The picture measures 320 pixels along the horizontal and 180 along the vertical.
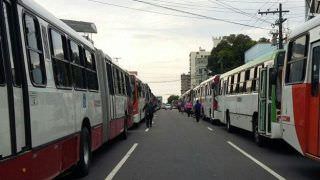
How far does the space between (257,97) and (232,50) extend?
77653 millimetres

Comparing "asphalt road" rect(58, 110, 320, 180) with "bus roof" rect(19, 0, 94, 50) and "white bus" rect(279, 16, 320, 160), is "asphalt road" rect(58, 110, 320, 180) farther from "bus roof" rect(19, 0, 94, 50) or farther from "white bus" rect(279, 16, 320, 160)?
"bus roof" rect(19, 0, 94, 50)

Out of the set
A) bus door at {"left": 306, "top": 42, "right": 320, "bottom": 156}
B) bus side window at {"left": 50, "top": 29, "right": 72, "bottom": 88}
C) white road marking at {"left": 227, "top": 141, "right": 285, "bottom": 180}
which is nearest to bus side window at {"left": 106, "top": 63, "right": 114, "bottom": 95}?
white road marking at {"left": 227, "top": 141, "right": 285, "bottom": 180}

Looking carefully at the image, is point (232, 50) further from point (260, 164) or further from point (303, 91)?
point (303, 91)

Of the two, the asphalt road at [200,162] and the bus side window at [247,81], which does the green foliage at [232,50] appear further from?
the asphalt road at [200,162]

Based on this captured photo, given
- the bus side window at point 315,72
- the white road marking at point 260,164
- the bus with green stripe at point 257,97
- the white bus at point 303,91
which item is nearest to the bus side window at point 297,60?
the white bus at point 303,91

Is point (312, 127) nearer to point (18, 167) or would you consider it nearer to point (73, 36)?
point (73, 36)

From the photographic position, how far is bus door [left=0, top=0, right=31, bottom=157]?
634cm

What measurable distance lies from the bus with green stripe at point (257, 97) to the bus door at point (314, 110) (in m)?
4.85

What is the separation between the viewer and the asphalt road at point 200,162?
41.1 ft

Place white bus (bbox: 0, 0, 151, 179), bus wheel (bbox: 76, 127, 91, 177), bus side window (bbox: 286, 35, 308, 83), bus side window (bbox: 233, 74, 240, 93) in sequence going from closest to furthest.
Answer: white bus (bbox: 0, 0, 151, 179)
bus side window (bbox: 286, 35, 308, 83)
bus wheel (bbox: 76, 127, 91, 177)
bus side window (bbox: 233, 74, 240, 93)

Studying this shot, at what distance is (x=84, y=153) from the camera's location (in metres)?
12.2

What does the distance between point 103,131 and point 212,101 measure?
66.2 ft

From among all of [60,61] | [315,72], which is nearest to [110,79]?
[60,61]

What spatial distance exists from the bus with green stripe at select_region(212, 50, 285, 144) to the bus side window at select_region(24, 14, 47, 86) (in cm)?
885
